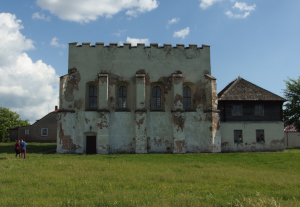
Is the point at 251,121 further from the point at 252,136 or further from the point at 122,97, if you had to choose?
the point at 122,97

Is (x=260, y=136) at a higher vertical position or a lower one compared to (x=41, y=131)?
lower

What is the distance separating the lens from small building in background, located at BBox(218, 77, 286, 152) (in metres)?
24.8

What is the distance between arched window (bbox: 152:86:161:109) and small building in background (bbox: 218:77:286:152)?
244 inches

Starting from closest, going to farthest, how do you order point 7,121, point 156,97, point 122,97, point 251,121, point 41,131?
point 122,97 < point 156,97 < point 251,121 < point 41,131 < point 7,121

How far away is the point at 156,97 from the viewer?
79.9ft

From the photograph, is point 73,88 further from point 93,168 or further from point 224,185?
point 224,185

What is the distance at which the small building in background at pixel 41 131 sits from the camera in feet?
131

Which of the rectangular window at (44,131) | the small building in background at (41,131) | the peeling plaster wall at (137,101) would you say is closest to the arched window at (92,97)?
the peeling plaster wall at (137,101)

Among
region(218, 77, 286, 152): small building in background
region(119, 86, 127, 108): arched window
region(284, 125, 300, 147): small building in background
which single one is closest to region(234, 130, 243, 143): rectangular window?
region(218, 77, 286, 152): small building in background

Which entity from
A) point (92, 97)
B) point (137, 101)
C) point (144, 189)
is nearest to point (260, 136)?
point (137, 101)

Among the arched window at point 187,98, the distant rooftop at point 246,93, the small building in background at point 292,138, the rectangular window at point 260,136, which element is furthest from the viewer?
the small building in background at point 292,138

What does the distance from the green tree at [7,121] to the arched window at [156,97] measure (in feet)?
129

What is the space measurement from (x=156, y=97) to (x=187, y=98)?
3.09 meters

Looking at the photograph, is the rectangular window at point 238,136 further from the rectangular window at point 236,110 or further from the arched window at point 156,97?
the arched window at point 156,97
